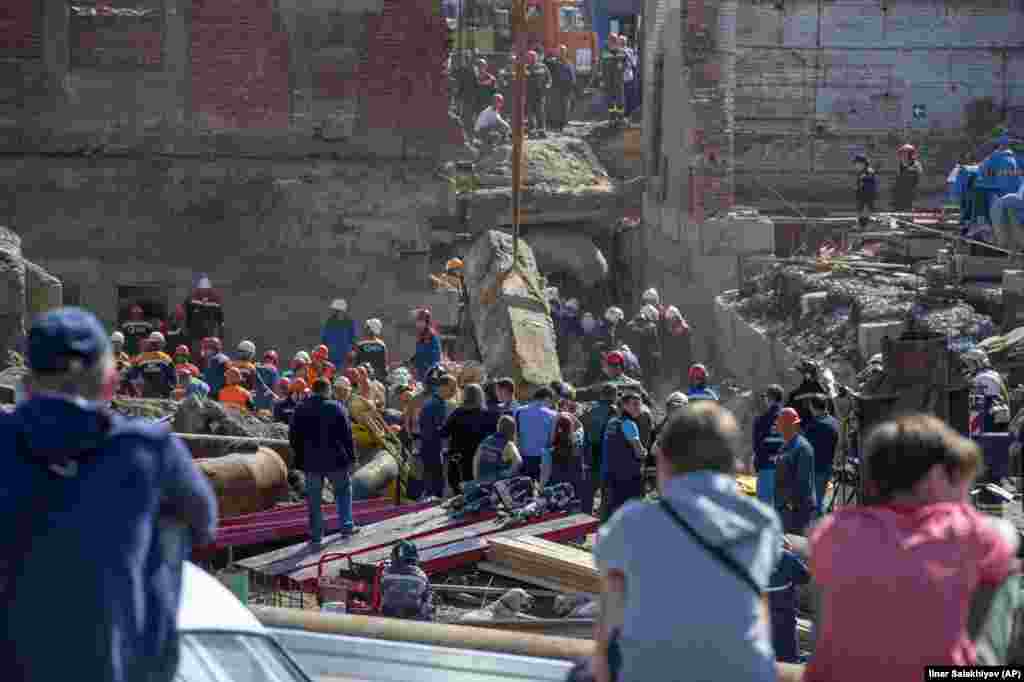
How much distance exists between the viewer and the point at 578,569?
1259 centimetres

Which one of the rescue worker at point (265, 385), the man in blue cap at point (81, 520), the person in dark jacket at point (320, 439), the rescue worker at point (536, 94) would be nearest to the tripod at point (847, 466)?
the person in dark jacket at point (320, 439)

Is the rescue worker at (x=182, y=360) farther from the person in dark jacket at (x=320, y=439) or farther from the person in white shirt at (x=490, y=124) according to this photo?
the person in white shirt at (x=490, y=124)

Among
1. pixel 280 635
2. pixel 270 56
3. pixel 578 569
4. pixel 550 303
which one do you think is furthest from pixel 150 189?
pixel 280 635

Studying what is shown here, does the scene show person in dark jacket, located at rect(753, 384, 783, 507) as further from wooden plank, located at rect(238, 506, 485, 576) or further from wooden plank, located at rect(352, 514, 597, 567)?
wooden plank, located at rect(238, 506, 485, 576)

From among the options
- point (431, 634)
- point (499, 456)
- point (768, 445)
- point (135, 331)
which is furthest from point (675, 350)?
point (431, 634)

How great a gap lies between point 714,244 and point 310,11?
759 cm

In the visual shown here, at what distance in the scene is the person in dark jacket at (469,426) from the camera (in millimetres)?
14992

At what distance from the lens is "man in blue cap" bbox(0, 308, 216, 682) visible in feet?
13.8

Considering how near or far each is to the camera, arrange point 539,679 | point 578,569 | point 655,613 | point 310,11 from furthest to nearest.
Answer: point 310,11
point 578,569
point 539,679
point 655,613

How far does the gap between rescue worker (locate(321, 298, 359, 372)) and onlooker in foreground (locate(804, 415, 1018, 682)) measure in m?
17.4

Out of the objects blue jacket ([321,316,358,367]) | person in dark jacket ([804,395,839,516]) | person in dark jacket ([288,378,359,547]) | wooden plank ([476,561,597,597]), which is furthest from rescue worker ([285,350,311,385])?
person in dark jacket ([804,395,839,516])

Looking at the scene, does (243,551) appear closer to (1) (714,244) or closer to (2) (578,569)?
(2) (578,569)

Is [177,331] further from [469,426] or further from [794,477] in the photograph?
[794,477]

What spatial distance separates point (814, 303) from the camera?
24.9m
